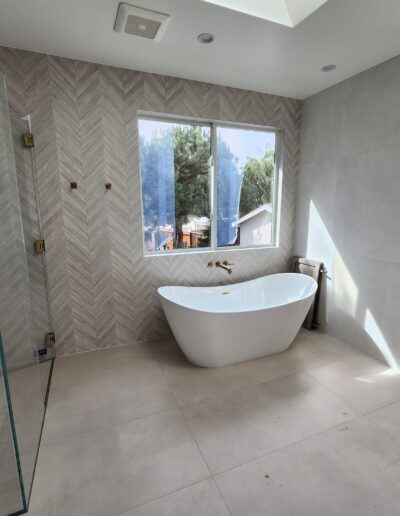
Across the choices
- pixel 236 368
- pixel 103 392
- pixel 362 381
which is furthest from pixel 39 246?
pixel 362 381

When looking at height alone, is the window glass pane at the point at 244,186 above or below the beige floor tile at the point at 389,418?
above

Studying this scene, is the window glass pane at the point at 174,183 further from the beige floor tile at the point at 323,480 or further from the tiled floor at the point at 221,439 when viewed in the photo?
the beige floor tile at the point at 323,480

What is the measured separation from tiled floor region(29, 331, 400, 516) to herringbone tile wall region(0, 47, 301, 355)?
1.62 ft

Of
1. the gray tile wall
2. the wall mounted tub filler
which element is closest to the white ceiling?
the gray tile wall

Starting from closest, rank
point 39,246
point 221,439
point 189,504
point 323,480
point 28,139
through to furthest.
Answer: point 189,504
point 323,480
point 221,439
point 28,139
point 39,246

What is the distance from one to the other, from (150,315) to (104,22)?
2.49 metres

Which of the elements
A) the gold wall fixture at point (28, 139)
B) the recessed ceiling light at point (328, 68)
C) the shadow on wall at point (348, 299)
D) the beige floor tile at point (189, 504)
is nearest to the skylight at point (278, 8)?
the recessed ceiling light at point (328, 68)

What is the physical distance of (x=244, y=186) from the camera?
3369 mm

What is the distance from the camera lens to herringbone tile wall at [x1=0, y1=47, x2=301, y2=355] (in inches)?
94.1

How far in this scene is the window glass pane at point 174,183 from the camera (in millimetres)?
2893

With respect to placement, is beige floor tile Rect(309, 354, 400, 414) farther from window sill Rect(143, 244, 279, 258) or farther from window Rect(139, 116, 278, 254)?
window Rect(139, 116, 278, 254)

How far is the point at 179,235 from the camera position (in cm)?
315

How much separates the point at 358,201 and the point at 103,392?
2.87m

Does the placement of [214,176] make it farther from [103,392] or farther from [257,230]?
[103,392]
